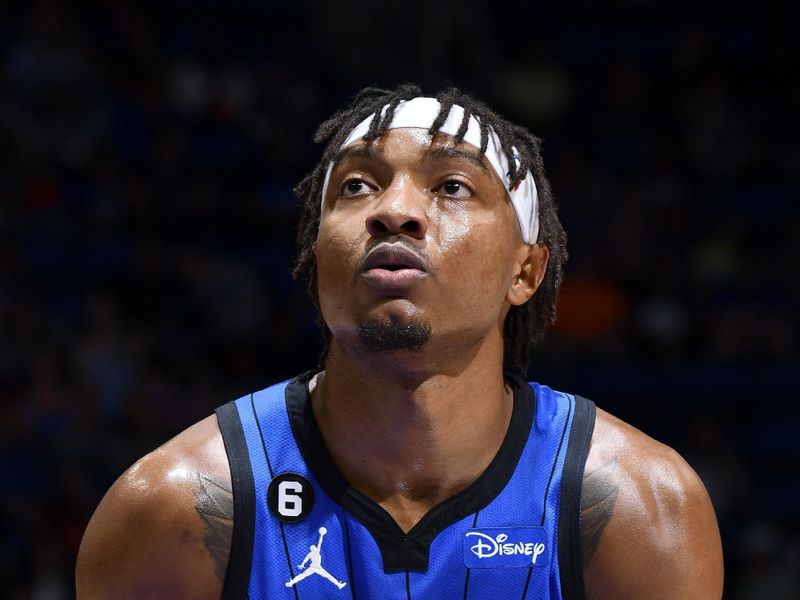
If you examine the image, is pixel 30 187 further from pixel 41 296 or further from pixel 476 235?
pixel 476 235

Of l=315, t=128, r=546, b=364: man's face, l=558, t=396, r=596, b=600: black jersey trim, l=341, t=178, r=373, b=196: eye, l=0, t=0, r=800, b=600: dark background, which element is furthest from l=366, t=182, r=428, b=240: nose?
l=0, t=0, r=800, b=600: dark background

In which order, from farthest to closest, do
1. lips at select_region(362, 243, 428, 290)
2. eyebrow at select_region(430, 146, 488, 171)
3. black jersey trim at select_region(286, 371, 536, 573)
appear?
eyebrow at select_region(430, 146, 488, 171)
black jersey trim at select_region(286, 371, 536, 573)
lips at select_region(362, 243, 428, 290)

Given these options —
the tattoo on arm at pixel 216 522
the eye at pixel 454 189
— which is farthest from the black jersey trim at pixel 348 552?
the eye at pixel 454 189

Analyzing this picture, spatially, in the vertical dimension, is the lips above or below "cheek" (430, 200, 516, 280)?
below

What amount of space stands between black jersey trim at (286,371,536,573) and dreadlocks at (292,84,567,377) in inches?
10.8

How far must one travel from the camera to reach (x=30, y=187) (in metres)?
8.62

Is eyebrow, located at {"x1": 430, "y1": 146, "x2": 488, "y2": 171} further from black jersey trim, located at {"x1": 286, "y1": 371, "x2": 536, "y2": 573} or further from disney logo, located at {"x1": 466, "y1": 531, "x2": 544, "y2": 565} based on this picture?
disney logo, located at {"x1": 466, "y1": 531, "x2": 544, "y2": 565}

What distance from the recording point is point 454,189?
2.81 m

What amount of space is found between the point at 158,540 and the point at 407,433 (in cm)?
59

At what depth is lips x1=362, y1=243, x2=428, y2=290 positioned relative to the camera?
2.61 metres

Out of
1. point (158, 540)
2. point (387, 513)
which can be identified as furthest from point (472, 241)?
point (158, 540)

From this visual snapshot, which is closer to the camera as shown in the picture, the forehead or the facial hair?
the facial hair

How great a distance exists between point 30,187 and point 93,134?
63 cm

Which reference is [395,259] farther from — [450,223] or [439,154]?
[439,154]
